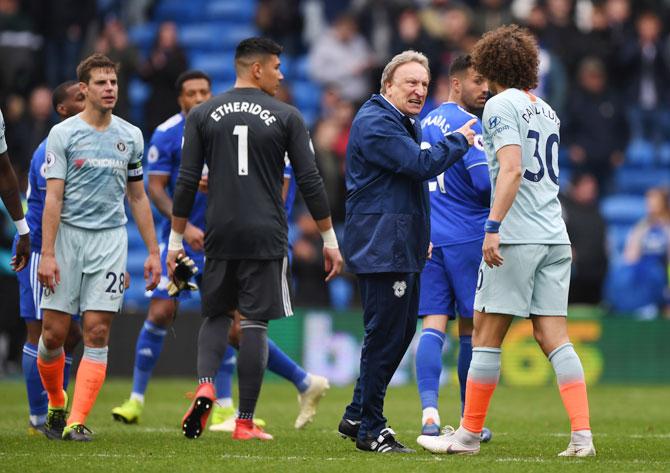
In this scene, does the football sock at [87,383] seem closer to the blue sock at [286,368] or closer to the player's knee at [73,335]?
the player's knee at [73,335]

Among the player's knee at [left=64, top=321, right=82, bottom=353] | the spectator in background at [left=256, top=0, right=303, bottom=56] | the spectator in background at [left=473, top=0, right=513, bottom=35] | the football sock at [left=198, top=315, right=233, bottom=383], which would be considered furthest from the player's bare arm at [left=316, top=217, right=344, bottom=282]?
the spectator in background at [left=256, top=0, right=303, bottom=56]

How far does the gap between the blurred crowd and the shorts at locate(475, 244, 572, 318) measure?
1057 cm

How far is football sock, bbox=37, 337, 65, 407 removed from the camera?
9.34 m

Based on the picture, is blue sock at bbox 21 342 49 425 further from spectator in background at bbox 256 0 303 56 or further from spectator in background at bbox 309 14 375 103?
spectator in background at bbox 256 0 303 56

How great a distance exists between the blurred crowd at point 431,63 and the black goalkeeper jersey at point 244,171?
9781 mm

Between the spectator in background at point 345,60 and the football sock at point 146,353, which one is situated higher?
the spectator in background at point 345,60

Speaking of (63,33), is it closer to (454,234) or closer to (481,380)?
(454,234)

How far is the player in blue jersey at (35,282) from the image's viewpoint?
9.70 metres

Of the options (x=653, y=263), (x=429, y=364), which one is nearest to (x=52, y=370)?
(x=429, y=364)

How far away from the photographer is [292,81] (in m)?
23.5

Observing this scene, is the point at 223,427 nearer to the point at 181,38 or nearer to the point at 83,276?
the point at 83,276

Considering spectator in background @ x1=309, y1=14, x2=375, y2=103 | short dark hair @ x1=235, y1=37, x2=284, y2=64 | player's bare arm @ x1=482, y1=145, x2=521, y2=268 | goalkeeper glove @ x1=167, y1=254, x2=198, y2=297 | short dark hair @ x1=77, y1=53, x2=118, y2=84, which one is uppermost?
spectator in background @ x1=309, y1=14, x2=375, y2=103

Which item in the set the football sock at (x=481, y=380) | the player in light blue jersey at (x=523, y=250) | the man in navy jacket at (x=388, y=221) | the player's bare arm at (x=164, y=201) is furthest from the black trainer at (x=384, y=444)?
the player's bare arm at (x=164, y=201)

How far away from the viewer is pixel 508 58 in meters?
8.18
